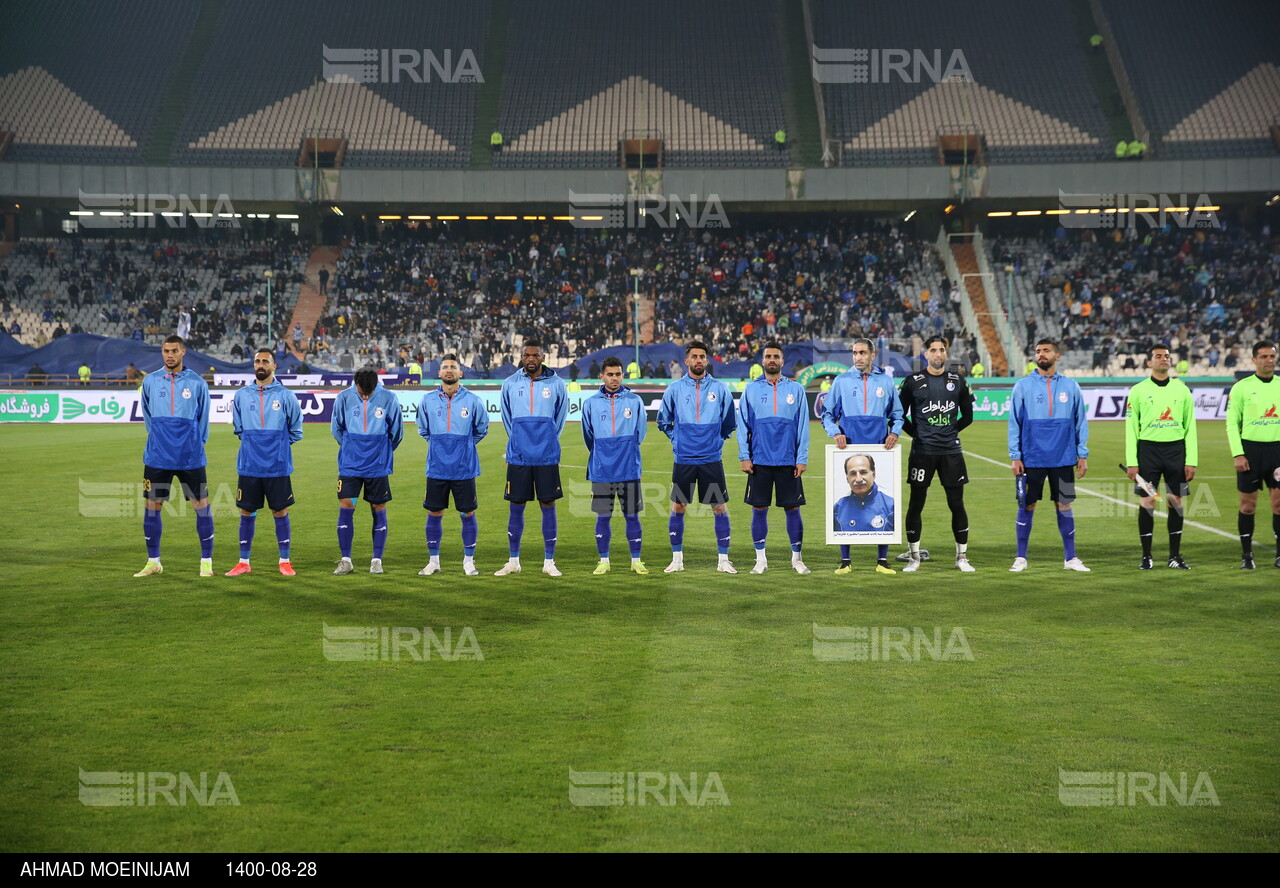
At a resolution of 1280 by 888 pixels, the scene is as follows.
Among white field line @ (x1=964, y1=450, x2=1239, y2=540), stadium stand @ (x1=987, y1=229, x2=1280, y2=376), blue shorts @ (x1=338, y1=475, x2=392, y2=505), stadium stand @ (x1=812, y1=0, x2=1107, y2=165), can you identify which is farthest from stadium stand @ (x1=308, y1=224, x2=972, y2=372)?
blue shorts @ (x1=338, y1=475, x2=392, y2=505)

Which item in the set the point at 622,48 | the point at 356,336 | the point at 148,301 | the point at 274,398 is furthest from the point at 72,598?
the point at 622,48

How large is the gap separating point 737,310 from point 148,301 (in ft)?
82.9

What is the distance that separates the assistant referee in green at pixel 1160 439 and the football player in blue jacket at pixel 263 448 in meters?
8.92

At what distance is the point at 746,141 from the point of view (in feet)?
172

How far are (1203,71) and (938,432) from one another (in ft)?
164

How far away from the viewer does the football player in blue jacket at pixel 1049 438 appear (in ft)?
38.9

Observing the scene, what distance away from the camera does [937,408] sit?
39.5 ft

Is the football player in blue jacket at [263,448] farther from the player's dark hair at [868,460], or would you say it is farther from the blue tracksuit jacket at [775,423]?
the player's dark hair at [868,460]

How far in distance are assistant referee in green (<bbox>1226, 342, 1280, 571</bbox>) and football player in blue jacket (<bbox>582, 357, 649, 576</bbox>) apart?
6.22 metres

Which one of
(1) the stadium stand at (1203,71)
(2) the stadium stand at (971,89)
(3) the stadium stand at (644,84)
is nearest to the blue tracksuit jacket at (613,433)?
(3) the stadium stand at (644,84)

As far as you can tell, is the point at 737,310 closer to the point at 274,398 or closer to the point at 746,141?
the point at 746,141

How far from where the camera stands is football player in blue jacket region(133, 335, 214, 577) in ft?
37.8

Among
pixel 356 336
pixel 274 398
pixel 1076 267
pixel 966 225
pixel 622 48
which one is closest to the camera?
pixel 274 398

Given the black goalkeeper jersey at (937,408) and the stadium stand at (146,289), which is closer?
the black goalkeeper jersey at (937,408)
